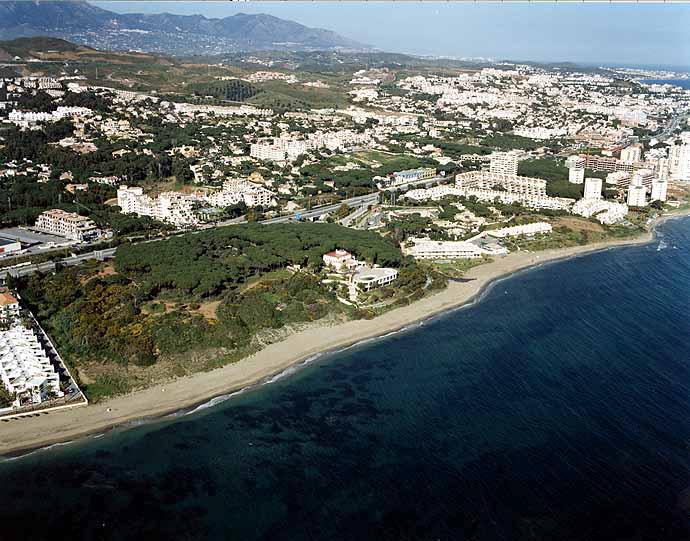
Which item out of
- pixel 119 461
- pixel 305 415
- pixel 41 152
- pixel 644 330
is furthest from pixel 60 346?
pixel 41 152

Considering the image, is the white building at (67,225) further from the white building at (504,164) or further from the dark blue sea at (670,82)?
the dark blue sea at (670,82)

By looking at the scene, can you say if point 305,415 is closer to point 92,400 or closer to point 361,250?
point 92,400

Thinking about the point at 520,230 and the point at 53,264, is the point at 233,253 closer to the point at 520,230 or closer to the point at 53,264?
the point at 53,264

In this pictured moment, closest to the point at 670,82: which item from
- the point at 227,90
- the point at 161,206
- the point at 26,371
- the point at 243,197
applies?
the point at 227,90

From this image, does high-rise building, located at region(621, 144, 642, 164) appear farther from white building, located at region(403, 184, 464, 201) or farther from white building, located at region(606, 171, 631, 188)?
white building, located at region(403, 184, 464, 201)

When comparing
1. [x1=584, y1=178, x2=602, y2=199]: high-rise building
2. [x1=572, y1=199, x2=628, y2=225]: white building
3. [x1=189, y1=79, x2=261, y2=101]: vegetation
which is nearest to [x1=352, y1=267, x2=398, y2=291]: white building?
[x1=572, y1=199, x2=628, y2=225]: white building
